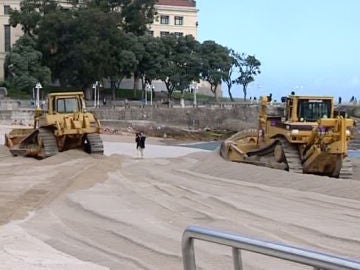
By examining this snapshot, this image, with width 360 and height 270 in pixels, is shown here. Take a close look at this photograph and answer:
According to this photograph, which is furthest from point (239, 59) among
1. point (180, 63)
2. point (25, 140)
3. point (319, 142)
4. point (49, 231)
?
point (49, 231)

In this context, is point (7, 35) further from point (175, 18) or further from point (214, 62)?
point (175, 18)

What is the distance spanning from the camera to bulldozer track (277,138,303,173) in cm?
2261

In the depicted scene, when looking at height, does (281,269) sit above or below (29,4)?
below

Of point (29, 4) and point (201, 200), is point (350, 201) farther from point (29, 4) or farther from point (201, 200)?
point (29, 4)

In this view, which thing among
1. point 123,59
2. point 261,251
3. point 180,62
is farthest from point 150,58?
point 261,251

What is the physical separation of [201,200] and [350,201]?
3.42 metres

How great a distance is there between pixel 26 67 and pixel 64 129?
2057 inches

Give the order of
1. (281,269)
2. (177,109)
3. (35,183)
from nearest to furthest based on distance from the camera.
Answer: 1. (281,269)
2. (35,183)
3. (177,109)

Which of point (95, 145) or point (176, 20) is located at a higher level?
point (176, 20)

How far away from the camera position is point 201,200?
16.9m

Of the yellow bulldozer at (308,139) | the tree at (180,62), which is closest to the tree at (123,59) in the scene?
the tree at (180,62)

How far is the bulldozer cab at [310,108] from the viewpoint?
23.2 metres

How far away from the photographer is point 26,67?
260 ft

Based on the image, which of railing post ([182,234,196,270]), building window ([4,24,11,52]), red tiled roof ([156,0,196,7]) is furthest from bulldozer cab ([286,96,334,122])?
red tiled roof ([156,0,196,7])
